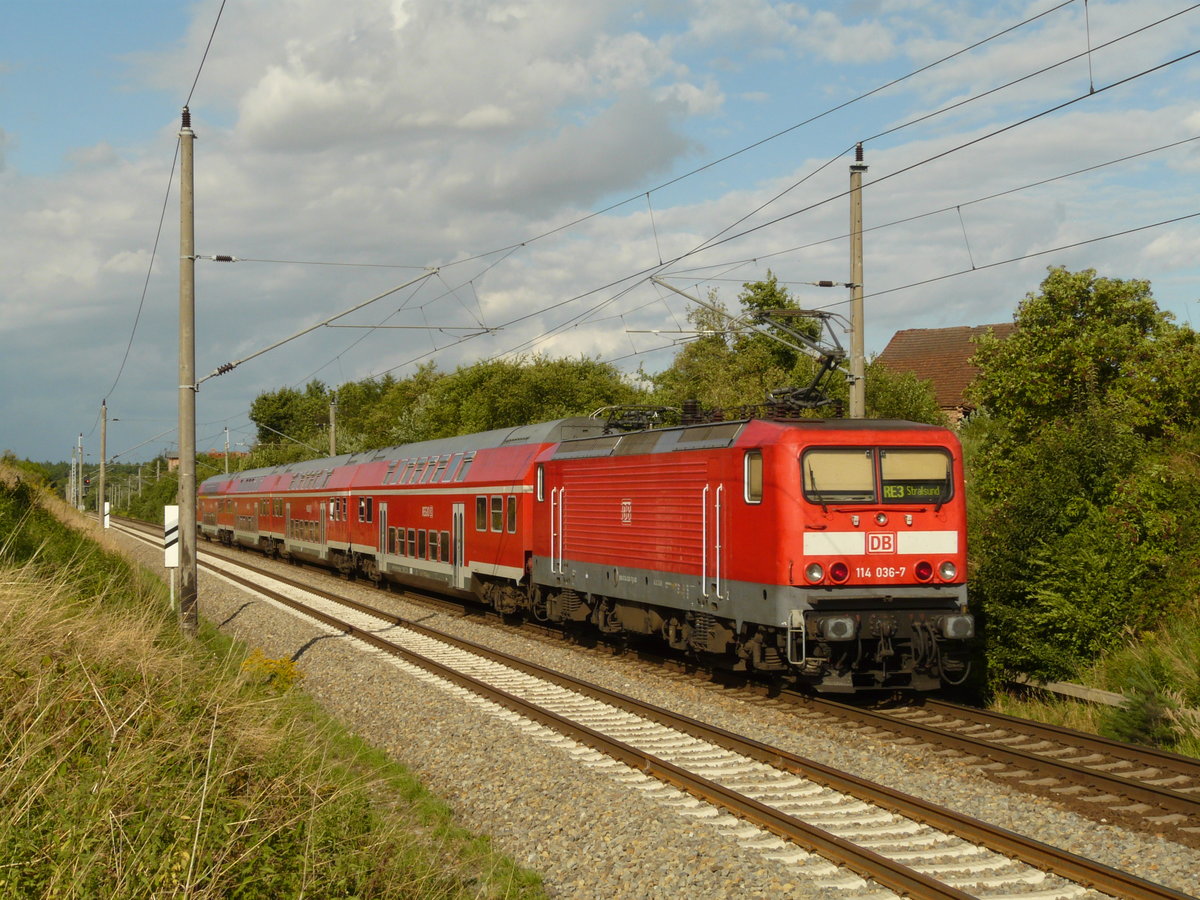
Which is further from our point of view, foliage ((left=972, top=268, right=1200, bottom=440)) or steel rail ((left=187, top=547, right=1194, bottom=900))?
foliage ((left=972, top=268, right=1200, bottom=440))

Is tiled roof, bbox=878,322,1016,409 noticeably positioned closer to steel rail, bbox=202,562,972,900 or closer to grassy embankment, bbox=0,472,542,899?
steel rail, bbox=202,562,972,900

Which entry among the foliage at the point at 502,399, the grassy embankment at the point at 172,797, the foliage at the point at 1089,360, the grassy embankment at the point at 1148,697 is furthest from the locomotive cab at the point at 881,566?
the foliage at the point at 502,399

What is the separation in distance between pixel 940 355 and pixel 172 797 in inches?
1941

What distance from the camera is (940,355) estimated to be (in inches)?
2030

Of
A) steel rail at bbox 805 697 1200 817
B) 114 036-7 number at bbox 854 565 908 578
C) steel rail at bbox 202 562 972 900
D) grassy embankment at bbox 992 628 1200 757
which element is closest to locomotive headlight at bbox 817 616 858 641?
114 036-7 number at bbox 854 565 908 578

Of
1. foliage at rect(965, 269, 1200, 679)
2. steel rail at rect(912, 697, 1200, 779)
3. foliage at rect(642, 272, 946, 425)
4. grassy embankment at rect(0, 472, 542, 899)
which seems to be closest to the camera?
grassy embankment at rect(0, 472, 542, 899)

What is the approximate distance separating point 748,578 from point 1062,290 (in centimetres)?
1091

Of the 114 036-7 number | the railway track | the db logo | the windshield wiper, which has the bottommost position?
the railway track

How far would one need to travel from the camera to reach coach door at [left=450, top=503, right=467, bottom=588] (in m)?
23.5

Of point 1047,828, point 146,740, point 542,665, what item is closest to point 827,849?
point 1047,828

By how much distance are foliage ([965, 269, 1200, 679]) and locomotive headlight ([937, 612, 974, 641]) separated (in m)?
3.19

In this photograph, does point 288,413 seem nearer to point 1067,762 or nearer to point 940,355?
point 940,355

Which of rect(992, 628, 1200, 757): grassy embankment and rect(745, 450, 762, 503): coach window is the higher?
rect(745, 450, 762, 503): coach window

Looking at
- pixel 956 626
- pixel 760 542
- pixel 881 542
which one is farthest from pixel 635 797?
pixel 956 626
